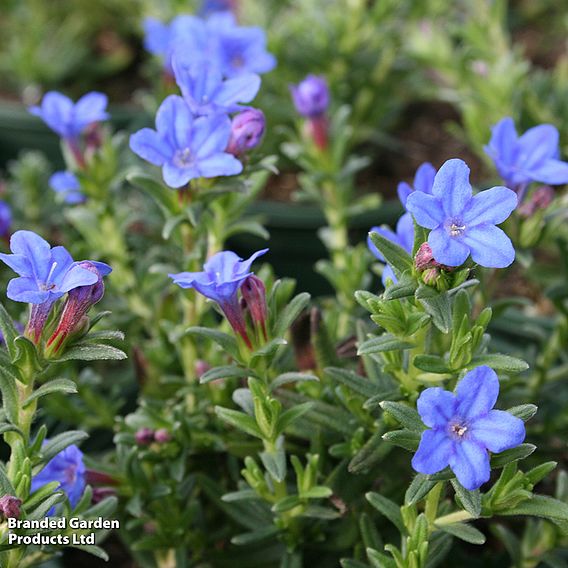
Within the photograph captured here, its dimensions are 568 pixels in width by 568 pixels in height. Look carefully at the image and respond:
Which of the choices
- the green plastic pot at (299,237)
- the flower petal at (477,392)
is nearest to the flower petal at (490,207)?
the flower petal at (477,392)

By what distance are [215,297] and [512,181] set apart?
1.81 ft

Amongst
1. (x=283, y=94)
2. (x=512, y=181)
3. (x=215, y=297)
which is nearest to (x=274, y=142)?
(x=283, y=94)

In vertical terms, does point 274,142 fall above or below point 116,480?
above

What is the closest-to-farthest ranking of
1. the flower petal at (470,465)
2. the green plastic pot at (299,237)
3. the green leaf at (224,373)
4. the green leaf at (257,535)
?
1. the flower petal at (470,465)
2. the green leaf at (224,373)
3. the green leaf at (257,535)
4. the green plastic pot at (299,237)

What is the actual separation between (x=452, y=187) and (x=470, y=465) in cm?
33

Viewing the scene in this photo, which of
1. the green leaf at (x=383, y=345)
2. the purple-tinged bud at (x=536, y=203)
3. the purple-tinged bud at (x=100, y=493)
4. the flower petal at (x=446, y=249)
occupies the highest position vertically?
the purple-tinged bud at (x=536, y=203)

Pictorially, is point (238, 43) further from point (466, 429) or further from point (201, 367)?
point (466, 429)

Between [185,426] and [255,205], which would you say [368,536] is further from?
[255,205]

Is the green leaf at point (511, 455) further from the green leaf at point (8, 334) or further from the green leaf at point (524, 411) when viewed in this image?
the green leaf at point (8, 334)

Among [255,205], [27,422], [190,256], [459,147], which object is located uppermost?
[459,147]

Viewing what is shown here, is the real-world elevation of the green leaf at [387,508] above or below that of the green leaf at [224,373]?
below

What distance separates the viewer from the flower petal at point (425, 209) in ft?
3.25

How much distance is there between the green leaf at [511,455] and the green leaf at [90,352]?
0.48 metres

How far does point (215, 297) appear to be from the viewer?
3.77ft
